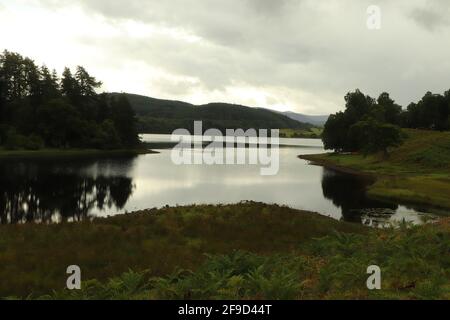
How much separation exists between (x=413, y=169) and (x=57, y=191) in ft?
245

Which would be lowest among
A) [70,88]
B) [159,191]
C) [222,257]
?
[159,191]

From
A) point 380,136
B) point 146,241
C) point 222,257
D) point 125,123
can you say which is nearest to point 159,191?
point 146,241

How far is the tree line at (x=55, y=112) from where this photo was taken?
123m

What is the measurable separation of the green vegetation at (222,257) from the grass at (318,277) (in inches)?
1.7

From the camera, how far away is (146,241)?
23.9 metres

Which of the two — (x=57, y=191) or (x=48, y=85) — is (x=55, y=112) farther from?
(x=57, y=191)

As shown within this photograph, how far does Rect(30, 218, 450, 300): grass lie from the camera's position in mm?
12797

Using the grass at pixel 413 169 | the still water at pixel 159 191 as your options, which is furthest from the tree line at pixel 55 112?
the grass at pixel 413 169

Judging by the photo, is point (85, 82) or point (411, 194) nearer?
point (411, 194)

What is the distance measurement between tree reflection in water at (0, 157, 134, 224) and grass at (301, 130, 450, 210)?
38971mm

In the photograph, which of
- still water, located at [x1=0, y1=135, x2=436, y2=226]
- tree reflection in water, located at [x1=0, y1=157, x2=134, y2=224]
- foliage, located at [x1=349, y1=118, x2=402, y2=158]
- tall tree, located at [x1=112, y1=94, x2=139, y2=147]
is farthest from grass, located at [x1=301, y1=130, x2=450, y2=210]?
tall tree, located at [x1=112, y1=94, x2=139, y2=147]

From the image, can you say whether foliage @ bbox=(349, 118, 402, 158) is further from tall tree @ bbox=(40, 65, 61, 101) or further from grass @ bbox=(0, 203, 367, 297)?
tall tree @ bbox=(40, 65, 61, 101)
